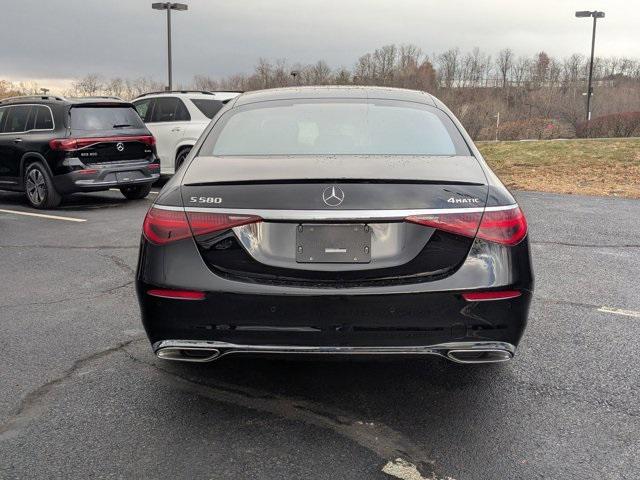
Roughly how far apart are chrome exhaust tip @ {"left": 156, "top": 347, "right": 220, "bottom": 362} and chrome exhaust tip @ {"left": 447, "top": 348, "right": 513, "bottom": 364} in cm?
108

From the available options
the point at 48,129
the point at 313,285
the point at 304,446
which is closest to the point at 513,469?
the point at 304,446

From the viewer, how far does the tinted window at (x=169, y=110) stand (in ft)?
39.8

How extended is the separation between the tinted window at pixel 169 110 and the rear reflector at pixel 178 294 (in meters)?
9.55

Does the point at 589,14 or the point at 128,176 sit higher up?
the point at 589,14

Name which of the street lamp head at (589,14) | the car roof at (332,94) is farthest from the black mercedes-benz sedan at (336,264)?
the street lamp head at (589,14)

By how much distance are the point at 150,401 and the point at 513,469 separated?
181 cm

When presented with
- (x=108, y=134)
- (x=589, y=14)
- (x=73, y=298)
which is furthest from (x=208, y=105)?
(x=589, y=14)

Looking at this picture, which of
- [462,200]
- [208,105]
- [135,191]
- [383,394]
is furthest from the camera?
[208,105]

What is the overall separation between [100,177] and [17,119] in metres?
2.09

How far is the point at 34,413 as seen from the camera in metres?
3.19

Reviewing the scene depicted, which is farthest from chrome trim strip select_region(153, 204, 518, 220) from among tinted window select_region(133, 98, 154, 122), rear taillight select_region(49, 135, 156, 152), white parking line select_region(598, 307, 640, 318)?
tinted window select_region(133, 98, 154, 122)

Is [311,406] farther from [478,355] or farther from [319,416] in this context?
[478,355]

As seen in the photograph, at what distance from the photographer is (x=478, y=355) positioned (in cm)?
295

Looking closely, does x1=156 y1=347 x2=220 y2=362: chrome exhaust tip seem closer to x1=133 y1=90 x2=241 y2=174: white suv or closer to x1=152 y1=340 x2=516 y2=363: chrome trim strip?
x1=152 y1=340 x2=516 y2=363: chrome trim strip
